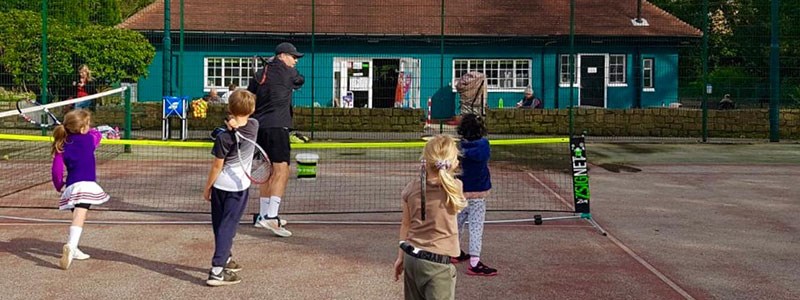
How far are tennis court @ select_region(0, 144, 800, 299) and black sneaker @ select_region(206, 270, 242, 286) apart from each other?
90 millimetres

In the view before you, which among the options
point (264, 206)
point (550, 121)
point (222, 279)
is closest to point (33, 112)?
point (264, 206)

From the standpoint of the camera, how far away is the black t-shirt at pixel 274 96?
27.8ft

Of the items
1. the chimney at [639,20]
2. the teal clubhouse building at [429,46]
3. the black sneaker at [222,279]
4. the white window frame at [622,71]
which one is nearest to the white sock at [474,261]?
the black sneaker at [222,279]

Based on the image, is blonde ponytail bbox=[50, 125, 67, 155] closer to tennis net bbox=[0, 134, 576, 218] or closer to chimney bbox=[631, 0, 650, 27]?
tennis net bbox=[0, 134, 576, 218]

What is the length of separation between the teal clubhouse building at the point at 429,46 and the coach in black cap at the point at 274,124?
15.3 meters

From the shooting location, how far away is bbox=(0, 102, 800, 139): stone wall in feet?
67.1

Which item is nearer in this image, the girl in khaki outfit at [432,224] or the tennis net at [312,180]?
the girl in khaki outfit at [432,224]

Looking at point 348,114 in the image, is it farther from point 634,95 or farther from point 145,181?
point 634,95

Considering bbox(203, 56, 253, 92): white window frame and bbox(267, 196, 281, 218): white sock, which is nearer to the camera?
bbox(267, 196, 281, 218): white sock

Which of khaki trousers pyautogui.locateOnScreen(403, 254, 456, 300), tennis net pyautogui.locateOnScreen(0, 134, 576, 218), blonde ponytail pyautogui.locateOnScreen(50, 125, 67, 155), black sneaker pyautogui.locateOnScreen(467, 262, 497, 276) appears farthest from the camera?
tennis net pyautogui.locateOnScreen(0, 134, 576, 218)

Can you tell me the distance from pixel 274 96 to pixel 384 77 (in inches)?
656

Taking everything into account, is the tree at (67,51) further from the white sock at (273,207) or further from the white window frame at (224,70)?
the white sock at (273,207)

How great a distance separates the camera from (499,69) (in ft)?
87.0

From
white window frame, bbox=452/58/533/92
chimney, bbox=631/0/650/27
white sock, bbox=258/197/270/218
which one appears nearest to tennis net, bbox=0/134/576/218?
white sock, bbox=258/197/270/218
